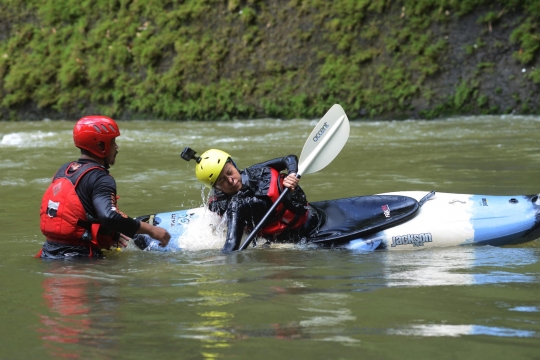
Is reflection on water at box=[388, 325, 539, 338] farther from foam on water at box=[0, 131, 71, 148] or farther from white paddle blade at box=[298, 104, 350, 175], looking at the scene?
foam on water at box=[0, 131, 71, 148]

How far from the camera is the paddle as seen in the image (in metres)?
5.56

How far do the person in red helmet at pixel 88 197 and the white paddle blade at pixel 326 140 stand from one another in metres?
1.54

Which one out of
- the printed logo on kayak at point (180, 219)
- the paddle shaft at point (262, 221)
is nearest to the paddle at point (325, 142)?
the paddle shaft at point (262, 221)

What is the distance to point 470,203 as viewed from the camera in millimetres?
5203

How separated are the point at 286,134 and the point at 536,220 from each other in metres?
6.41

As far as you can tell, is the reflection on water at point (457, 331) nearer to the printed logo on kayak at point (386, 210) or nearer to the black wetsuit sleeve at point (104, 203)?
the black wetsuit sleeve at point (104, 203)

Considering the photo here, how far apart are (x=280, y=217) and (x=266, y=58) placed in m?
9.28

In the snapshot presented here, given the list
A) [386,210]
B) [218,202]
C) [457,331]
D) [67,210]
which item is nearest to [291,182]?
[218,202]

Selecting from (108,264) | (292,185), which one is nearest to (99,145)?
(108,264)

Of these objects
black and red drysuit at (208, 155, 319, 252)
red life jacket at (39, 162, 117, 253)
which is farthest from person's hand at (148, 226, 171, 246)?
black and red drysuit at (208, 155, 319, 252)

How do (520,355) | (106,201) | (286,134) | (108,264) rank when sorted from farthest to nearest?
(286,134) < (108,264) < (106,201) < (520,355)

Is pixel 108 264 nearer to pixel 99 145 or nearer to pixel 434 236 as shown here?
pixel 99 145

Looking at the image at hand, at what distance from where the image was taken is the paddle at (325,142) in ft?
18.2

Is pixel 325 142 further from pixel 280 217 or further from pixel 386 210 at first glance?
pixel 280 217
